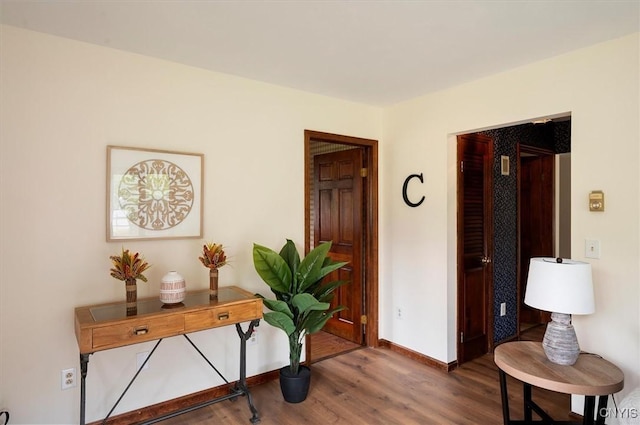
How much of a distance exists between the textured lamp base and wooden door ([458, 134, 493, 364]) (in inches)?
52.6

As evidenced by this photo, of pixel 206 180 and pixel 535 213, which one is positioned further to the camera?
pixel 535 213

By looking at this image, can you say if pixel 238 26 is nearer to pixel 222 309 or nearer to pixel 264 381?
pixel 222 309

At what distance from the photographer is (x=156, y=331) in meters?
2.13

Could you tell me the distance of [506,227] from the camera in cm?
387

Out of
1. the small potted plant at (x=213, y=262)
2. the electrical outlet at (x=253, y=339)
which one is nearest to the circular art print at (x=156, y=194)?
the small potted plant at (x=213, y=262)

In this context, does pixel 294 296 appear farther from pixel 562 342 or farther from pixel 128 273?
pixel 562 342

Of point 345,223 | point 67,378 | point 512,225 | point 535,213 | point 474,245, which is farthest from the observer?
point 535,213

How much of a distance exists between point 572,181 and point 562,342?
1.09 meters

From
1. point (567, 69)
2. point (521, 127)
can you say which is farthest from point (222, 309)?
point (521, 127)

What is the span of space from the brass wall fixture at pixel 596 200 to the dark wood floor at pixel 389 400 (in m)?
1.40

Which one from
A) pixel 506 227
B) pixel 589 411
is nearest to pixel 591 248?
pixel 589 411

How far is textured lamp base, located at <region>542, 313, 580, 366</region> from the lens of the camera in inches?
78.4

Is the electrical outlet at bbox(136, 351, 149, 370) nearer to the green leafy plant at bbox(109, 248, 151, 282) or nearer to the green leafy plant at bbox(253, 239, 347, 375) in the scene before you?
the green leafy plant at bbox(109, 248, 151, 282)

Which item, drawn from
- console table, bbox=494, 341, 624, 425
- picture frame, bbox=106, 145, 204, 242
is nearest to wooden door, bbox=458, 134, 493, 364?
console table, bbox=494, 341, 624, 425
